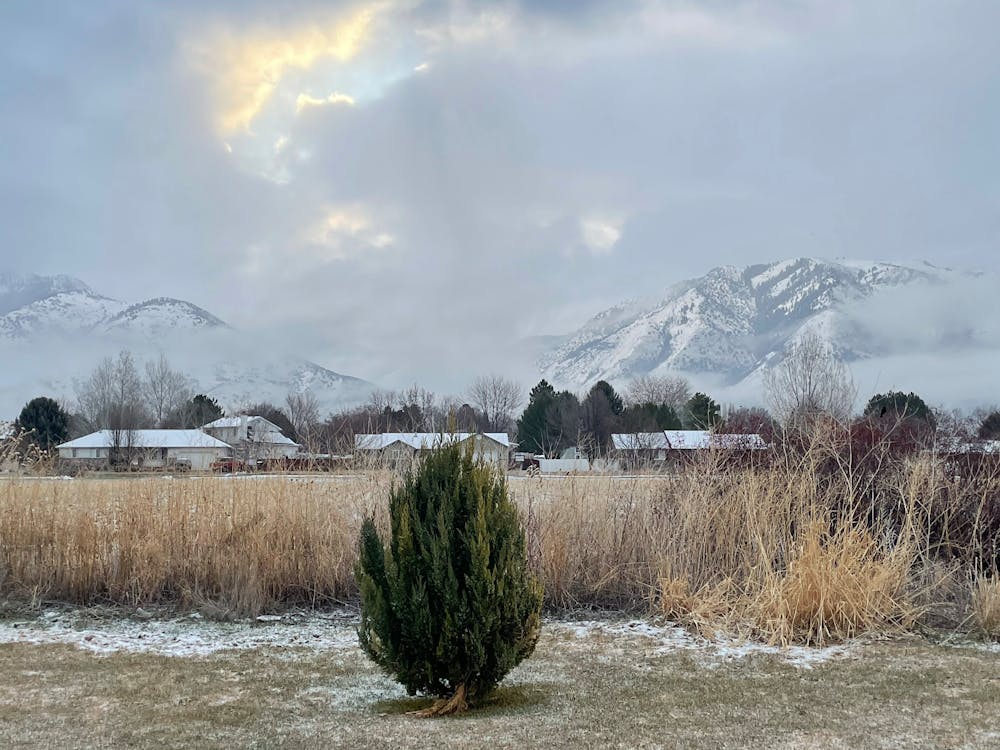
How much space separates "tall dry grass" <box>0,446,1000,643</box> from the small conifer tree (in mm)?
3334

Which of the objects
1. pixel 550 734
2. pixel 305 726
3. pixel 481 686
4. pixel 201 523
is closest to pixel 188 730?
pixel 305 726

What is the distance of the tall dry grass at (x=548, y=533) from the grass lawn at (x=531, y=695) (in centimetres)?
103

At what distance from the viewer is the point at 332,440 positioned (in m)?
9.85

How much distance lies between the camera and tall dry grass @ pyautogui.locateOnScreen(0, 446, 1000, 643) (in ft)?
25.2

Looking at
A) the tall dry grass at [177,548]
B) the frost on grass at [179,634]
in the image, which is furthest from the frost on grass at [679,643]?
the tall dry grass at [177,548]

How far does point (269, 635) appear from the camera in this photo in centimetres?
691

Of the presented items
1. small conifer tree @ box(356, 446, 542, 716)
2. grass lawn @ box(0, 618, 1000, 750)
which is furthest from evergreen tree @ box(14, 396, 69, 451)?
small conifer tree @ box(356, 446, 542, 716)

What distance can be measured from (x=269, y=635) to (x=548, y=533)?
2.82 meters

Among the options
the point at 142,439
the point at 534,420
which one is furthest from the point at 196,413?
the point at 534,420

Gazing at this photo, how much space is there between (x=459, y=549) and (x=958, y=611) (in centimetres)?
523

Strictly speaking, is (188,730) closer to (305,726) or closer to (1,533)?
(305,726)

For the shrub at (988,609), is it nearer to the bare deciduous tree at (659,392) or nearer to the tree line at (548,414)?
the tree line at (548,414)

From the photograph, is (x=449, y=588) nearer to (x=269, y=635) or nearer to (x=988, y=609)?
(x=269, y=635)

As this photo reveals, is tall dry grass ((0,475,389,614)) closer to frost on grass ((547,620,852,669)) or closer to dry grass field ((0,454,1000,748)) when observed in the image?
dry grass field ((0,454,1000,748))
